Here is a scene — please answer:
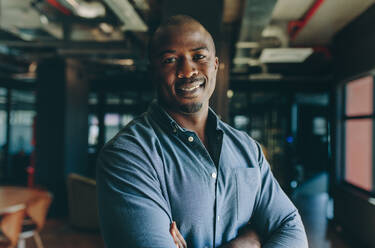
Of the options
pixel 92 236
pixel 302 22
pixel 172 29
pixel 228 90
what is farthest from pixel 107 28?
pixel 172 29

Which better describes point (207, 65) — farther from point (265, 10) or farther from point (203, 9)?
point (265, 10)

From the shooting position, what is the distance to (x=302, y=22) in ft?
15.2

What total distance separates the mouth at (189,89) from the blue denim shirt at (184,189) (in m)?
0.10

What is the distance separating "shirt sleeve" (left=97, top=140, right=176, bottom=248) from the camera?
87 centimetres

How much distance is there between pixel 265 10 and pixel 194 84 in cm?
252

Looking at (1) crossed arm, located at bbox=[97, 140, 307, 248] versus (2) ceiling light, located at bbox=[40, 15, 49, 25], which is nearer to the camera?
(1) crossed arm, located at bbox=[97, 140, 307, 248]

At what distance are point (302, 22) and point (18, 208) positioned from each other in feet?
14.7

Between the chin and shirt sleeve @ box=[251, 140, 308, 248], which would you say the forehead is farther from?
shirt sleeve @ box=[251, 140, 308, 248]

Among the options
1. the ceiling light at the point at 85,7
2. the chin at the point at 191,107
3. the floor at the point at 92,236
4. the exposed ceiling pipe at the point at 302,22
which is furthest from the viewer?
the floor at the point at 92,236

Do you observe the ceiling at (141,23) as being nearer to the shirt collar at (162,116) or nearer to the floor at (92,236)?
the shirt collar at (162,116)

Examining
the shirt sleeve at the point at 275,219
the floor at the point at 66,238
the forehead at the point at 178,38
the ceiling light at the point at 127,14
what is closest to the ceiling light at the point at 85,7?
the ceiling light at the point at 127,14

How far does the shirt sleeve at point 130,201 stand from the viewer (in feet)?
2.84

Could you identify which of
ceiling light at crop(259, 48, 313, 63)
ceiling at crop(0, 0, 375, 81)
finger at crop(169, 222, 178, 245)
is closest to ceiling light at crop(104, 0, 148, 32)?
ceiling at crop(0, 0, 375, 81)

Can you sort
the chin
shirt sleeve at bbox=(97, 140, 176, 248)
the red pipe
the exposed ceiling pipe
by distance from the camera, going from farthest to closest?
the exposed ceiling pipe → the red pipe → the chin → shirt sleeve at bbox=(97, 140, 176, 248)
